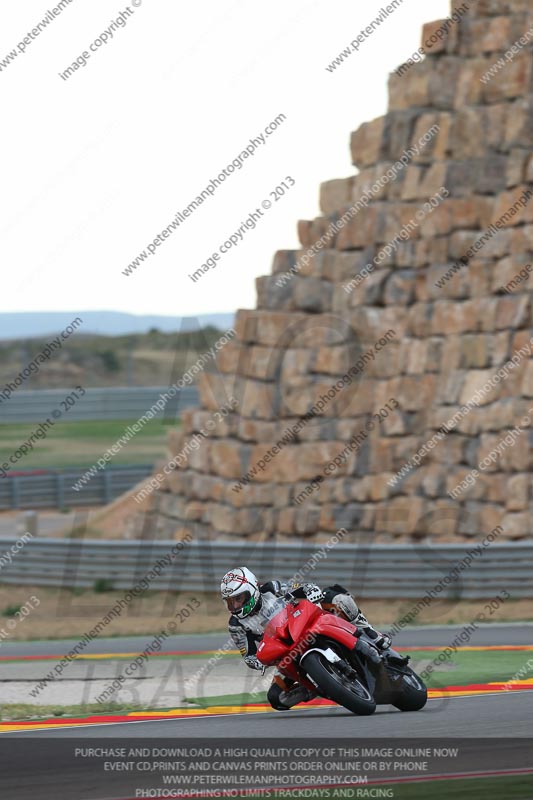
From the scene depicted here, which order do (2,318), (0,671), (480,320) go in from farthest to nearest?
(2,318), (480,320), (0,671)

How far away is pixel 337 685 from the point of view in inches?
334

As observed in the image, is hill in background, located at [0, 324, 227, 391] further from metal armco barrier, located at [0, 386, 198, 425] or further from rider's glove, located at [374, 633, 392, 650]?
rider's glove, located at [374, 633, 392, 650]

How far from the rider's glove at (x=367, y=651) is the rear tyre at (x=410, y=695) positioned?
1.45 feet

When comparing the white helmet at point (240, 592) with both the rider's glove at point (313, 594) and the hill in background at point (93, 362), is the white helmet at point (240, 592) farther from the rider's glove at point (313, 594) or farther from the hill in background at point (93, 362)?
the hill in background at point (93, 362)

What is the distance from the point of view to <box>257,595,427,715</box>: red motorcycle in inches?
336

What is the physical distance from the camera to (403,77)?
2141 cm

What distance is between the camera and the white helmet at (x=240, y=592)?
885 centimetres

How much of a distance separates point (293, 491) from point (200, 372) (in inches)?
113

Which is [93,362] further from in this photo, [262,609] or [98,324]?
[262,609]

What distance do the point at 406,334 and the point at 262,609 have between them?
39.7 feet

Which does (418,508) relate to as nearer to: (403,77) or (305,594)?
(403,77)

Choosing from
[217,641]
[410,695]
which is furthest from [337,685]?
[217,641]

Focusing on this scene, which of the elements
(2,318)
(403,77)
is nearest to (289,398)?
(403,77)

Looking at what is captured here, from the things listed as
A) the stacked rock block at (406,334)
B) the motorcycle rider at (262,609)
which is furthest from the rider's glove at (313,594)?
the stacked rock block at (406,334)
